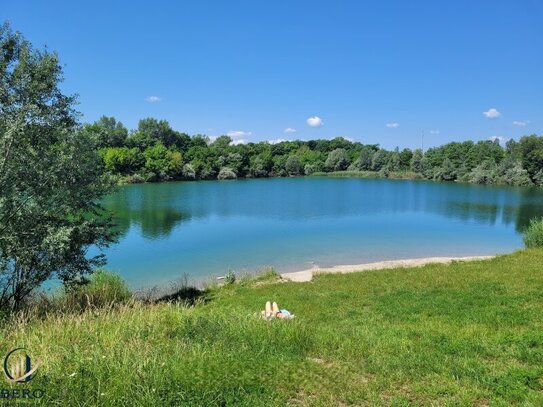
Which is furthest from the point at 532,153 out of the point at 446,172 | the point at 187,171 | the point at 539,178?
the point at 187,171

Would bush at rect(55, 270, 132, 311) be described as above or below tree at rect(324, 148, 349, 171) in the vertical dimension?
below

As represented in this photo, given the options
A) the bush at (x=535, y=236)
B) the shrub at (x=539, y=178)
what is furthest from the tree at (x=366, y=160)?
the bush at (x=535, y=236)

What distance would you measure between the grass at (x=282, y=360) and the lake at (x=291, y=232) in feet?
29.2

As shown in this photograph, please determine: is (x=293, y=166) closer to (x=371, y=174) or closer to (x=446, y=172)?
(x=371, y=174)

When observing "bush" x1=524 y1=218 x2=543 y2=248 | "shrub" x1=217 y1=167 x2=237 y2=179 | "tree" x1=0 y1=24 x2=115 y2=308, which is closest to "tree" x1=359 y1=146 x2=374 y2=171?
"shrub" x1=217 y1=167 x2=237 y2=179

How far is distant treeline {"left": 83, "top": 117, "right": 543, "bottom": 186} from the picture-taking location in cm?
10162

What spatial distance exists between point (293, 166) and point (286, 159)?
13.3ft

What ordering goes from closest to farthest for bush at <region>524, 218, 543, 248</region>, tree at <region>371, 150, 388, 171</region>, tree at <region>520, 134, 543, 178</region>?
bush at <region>524, 218, 543, 248</region>
tree at <region>520, 134, 543, 178</region>
tree at <region>371, 150, 388, 171</region>

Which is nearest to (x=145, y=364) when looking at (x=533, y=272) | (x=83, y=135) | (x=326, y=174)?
(x=83, y=135)

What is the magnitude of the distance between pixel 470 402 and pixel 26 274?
12415 millimetres

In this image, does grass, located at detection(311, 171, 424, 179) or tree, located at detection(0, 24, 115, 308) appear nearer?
tree, located at detection(0, 24, 115, 308)

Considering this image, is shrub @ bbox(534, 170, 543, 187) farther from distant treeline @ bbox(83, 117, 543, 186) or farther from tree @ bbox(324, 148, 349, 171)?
tree @ bbox(324, 148, 349, 171)

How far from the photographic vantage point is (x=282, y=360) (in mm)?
5824

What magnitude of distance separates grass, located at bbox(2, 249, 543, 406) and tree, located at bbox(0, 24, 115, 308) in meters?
4.78
